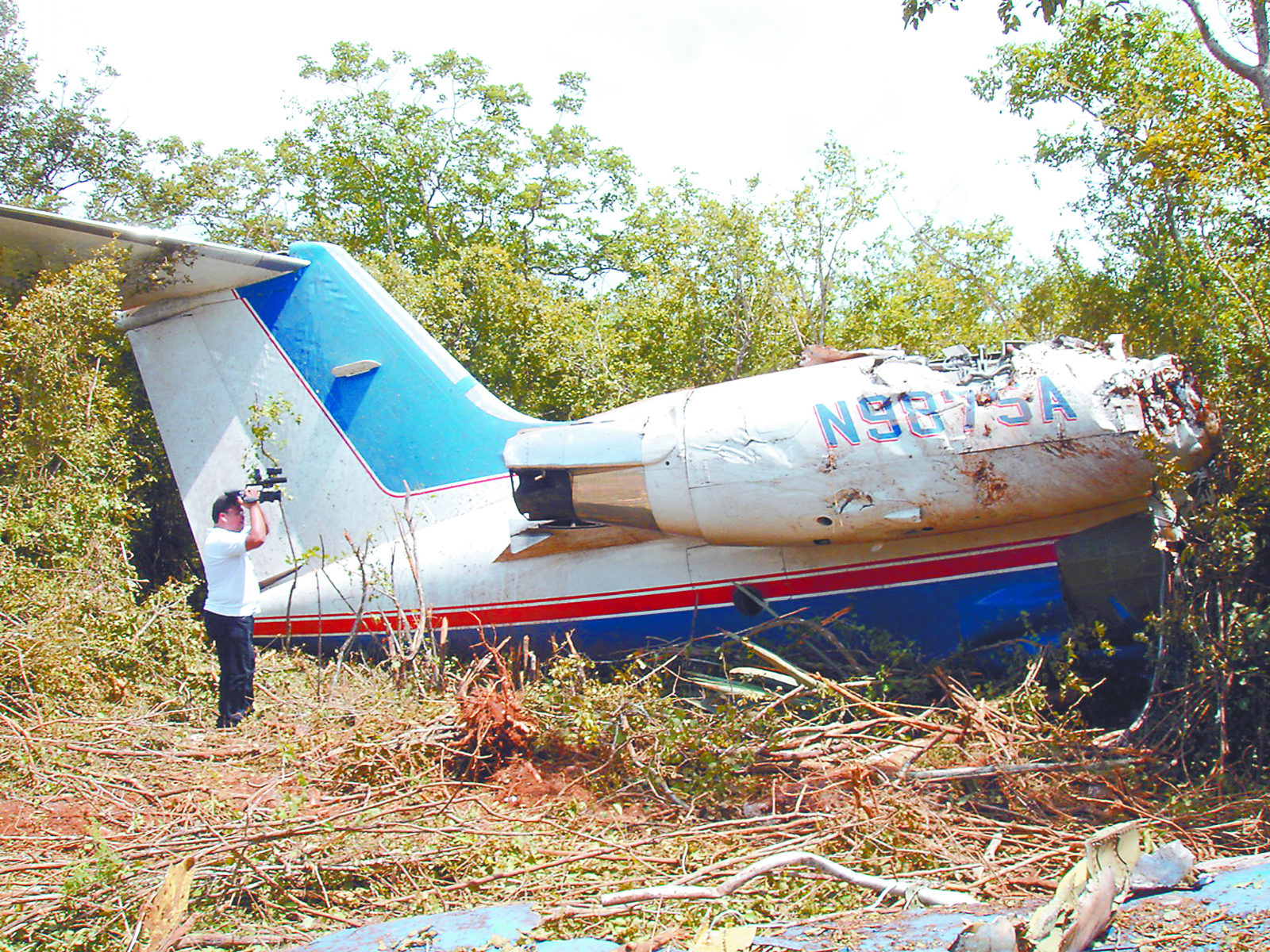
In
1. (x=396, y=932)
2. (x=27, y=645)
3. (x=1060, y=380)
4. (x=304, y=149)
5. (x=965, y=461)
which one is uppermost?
(x=304, y=149)

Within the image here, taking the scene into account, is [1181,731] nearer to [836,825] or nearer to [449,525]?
[836,825]

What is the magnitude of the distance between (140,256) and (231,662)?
11.3 ft

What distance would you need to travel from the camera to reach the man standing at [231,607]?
20.8 ft

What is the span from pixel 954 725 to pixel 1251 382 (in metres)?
2.64

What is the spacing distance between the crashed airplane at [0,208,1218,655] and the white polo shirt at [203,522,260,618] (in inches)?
28.7

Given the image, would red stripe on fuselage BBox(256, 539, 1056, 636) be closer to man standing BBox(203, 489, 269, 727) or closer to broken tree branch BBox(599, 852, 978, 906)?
man standing BBox(203, 489, 269, 727)

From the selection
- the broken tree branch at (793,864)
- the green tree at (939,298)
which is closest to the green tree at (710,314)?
the green tree at (939,298)

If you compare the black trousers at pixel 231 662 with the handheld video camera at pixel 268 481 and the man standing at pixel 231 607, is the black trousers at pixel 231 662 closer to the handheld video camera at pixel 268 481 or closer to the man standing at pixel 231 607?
the man standing at pixel 231 607

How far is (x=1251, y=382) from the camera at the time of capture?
18.1ft

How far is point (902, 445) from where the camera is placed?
5605mm

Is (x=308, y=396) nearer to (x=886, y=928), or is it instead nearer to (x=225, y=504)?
(x=225, y=504)

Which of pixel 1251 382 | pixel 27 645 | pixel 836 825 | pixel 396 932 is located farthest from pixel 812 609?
pixel 27 645

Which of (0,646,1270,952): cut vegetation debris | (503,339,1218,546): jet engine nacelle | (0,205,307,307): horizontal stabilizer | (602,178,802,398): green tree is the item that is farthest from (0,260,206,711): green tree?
(602,178,802,398): green tree

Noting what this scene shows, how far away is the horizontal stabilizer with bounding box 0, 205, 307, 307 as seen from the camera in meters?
6.95
